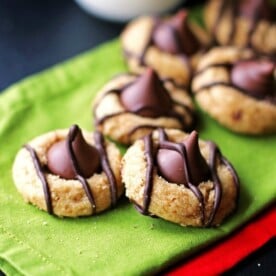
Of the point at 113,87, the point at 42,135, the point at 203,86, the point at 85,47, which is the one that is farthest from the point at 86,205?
the point at 85,47

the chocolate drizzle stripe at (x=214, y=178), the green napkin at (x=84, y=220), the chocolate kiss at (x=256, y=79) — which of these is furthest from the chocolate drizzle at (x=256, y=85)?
the chocolate drizzle stripe at (x=214, y=178)

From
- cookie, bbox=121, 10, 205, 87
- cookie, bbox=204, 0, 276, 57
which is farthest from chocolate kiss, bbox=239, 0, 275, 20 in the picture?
cookie, bbox=121, 10, 205, 87

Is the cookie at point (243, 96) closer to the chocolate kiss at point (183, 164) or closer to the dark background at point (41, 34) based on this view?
the chocolate kiss at point (183, 164)

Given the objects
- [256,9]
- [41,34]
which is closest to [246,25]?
[256,9]

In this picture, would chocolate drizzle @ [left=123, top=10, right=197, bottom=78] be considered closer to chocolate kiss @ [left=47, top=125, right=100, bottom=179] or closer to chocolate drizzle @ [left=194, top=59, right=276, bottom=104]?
chocolate drizzle @ [left=194, top=59, right=276, bottom=104]

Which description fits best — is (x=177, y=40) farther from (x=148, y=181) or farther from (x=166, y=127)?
(x=148, y=181)

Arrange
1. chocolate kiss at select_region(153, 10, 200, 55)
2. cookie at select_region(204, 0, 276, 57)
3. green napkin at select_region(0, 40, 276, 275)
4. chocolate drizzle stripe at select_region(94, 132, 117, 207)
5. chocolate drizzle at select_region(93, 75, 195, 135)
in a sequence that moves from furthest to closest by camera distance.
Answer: cookie at select_region(204, 0, 276, 57)
chocolate kiss at select_region(153, 10, 200, 55)
chocolate drizzle at select_region(93, 75, 195, 135)
chocolate drizzle stripe at select_region(94, 132, 117, 207)
green napkin at select_region(0, 40, 276, 275)
